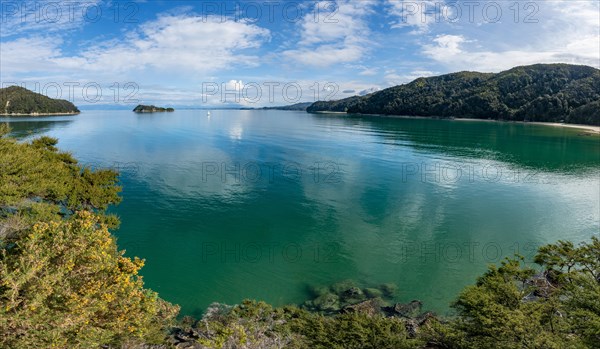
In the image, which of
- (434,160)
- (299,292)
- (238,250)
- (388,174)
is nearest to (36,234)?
(299,292)

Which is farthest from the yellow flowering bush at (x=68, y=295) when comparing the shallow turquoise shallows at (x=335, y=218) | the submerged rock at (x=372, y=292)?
the submerged rock at (x=372, y=292)

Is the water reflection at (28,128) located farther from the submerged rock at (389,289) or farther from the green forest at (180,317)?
the submerged rock at (389,289)

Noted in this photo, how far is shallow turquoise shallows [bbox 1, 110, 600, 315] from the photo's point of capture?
92.1 feet

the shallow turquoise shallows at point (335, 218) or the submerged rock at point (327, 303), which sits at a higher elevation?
the shallow turquoise shallows at point (335, 218)

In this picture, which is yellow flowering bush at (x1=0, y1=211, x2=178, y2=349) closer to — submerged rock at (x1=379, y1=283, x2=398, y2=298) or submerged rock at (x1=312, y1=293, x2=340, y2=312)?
submerged rock at (x1=312, y1=293, x2=340, y2=312)

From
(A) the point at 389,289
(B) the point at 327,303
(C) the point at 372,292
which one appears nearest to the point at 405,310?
(C) the point at 372,292

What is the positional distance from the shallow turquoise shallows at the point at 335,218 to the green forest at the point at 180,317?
17.3 ft

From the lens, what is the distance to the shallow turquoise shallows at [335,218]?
28062mm

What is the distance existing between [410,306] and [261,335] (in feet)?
41.6

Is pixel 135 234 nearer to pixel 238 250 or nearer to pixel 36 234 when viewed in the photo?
→ pixel 238 250

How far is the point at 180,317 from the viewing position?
73.9ft

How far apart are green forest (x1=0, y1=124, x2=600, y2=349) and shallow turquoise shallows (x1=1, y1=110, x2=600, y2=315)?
526cm

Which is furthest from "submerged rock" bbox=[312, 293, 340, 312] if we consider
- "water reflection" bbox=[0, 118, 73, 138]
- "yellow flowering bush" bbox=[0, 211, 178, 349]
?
"water reflection" bbox=[0, 118, 73, 138]

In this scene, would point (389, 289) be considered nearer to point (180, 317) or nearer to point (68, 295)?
point (180, 317)
